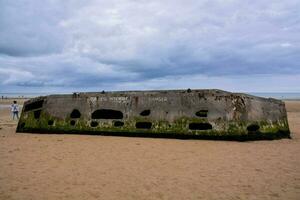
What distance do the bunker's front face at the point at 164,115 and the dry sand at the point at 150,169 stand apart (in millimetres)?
468

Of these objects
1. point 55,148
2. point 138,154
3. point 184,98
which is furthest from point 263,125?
point 55,148

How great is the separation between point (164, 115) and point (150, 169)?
134 inches

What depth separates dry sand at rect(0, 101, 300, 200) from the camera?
4047mm

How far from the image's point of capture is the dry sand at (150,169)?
405 cm

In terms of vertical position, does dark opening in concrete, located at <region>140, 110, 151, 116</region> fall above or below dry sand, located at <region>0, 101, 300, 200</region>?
above

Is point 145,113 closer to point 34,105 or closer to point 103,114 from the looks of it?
point 103,114

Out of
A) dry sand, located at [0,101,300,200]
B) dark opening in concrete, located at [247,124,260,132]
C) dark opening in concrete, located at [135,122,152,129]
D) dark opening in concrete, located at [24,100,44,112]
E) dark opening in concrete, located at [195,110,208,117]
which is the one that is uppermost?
dark opening in concrete, located at [24,100,44,112]

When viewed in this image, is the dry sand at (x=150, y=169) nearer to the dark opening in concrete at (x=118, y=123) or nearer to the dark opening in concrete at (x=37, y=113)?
the dark opening in concrete at (x=118, y=123)

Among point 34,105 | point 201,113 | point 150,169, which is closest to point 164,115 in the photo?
point 201,113

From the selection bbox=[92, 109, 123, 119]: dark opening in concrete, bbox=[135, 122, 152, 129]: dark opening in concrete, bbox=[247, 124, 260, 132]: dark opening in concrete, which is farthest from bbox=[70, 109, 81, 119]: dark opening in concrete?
bbox=[247, 124, 260, 132]: dark opening in concrete

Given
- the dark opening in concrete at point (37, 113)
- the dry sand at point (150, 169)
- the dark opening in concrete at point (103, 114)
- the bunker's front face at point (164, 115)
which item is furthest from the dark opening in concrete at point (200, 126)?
the dark opening in concrete at point (37, 113)

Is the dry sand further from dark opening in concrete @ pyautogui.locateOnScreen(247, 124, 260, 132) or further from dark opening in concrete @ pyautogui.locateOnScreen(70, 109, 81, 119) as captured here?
dark opening in concrete @ pyautogui.locateOnScreen(70, 109, 81, 119)

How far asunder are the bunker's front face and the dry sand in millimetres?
468

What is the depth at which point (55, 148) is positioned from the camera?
7.07 metres
